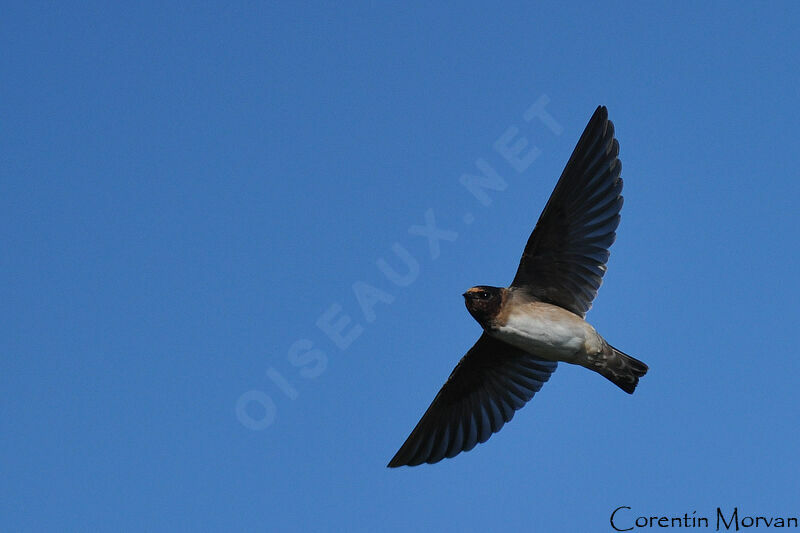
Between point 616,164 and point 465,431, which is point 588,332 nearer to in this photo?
point 616,164

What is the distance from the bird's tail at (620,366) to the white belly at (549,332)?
0.16 meters

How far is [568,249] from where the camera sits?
25.3ft

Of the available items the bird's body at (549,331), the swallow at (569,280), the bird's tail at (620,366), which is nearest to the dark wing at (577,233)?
the swallow at (569,280)

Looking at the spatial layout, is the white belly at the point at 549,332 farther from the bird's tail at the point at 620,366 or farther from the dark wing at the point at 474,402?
the dark wing at the point at 474,402

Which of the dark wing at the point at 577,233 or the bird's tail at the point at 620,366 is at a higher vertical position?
the dark wing at the point at 577,233

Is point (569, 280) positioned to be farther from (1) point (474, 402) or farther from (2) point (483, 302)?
(1) point (474, 402)

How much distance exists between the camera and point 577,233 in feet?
25.3

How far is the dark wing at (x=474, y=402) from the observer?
850cm

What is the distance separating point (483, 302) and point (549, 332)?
0.57 m

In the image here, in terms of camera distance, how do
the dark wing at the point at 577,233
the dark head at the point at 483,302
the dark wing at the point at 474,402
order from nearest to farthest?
the dark head at the point at 483,302, the dark wing at the point at 577,233, the dark wing at the point at 474,402

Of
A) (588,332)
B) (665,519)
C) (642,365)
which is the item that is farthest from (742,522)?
(588,332)

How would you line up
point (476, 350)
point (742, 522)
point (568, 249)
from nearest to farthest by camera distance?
point (742, 522) < point (568, 249) < point (476, 350)

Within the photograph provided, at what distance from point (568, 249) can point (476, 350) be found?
53.4 inches

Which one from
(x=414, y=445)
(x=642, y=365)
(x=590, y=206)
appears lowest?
(x=414, y=445)
